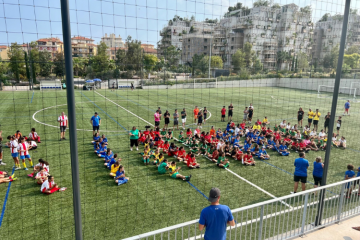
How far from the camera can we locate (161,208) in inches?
282

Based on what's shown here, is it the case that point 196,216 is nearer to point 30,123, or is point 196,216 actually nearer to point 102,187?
point 102,187

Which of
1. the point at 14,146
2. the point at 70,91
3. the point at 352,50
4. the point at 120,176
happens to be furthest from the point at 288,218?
the point at 352,50

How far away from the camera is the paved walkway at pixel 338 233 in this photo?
500 centimetres

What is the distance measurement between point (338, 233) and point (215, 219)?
132 inches

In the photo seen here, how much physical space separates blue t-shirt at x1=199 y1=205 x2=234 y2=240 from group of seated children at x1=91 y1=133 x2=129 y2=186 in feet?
18.2

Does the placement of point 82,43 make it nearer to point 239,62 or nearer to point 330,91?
point 239,62

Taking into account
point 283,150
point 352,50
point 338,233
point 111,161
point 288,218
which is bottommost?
point 283,150

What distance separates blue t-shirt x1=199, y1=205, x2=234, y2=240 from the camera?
3375 millimetres

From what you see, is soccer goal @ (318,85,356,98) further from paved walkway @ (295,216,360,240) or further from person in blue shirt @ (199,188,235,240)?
person in blue shirt @ (199,188,235,240)

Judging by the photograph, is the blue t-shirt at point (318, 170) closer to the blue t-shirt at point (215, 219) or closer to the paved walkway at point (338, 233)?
the paved walkway at point (338, 233)

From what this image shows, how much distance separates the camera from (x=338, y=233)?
5156 mm

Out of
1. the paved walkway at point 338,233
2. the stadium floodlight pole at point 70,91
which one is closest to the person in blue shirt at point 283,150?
the paved walkway at point 338,233

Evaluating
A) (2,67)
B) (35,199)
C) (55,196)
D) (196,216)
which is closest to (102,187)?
(55,196)

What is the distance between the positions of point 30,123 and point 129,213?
13.2m
